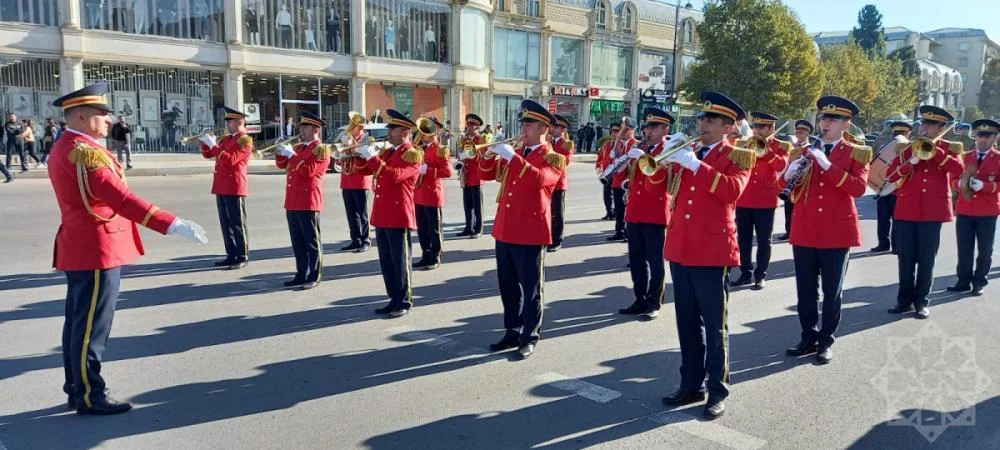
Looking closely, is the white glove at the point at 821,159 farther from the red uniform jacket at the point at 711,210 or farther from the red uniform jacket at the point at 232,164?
the red uniform jacket at the point at 232,164

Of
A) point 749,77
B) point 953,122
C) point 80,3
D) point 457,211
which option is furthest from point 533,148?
point 749,77

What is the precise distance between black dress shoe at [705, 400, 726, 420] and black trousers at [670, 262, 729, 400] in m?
0.04

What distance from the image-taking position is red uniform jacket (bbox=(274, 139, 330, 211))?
8.22 meters

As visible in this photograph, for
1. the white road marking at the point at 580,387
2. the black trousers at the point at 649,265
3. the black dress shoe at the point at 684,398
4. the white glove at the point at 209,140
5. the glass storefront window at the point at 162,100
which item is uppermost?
the glass storefront window at the point at 162,100

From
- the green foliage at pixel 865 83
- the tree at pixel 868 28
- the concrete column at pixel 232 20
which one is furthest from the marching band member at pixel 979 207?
the tree at pixel 868 28

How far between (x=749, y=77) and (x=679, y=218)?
33.7m

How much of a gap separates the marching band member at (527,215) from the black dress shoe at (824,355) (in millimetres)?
2297

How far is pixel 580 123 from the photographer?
4403 cm

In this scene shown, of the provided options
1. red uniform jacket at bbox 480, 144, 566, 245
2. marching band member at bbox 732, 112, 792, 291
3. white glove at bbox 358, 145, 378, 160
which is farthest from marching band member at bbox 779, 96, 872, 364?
white glove at bbox 358, 145, 378, 160

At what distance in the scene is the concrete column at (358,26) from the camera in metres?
30.6

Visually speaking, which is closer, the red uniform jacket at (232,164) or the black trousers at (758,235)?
the black trousers at (758,235)

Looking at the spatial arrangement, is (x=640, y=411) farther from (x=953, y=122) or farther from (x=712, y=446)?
(x=953, y=122)

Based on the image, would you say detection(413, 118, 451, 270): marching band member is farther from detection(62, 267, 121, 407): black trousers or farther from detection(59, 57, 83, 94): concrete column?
detection(59, 57, 83, 94): concrete column

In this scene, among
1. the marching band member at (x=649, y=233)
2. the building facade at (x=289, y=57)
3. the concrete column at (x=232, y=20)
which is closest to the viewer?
the marching band member at (x=649, y=233)
